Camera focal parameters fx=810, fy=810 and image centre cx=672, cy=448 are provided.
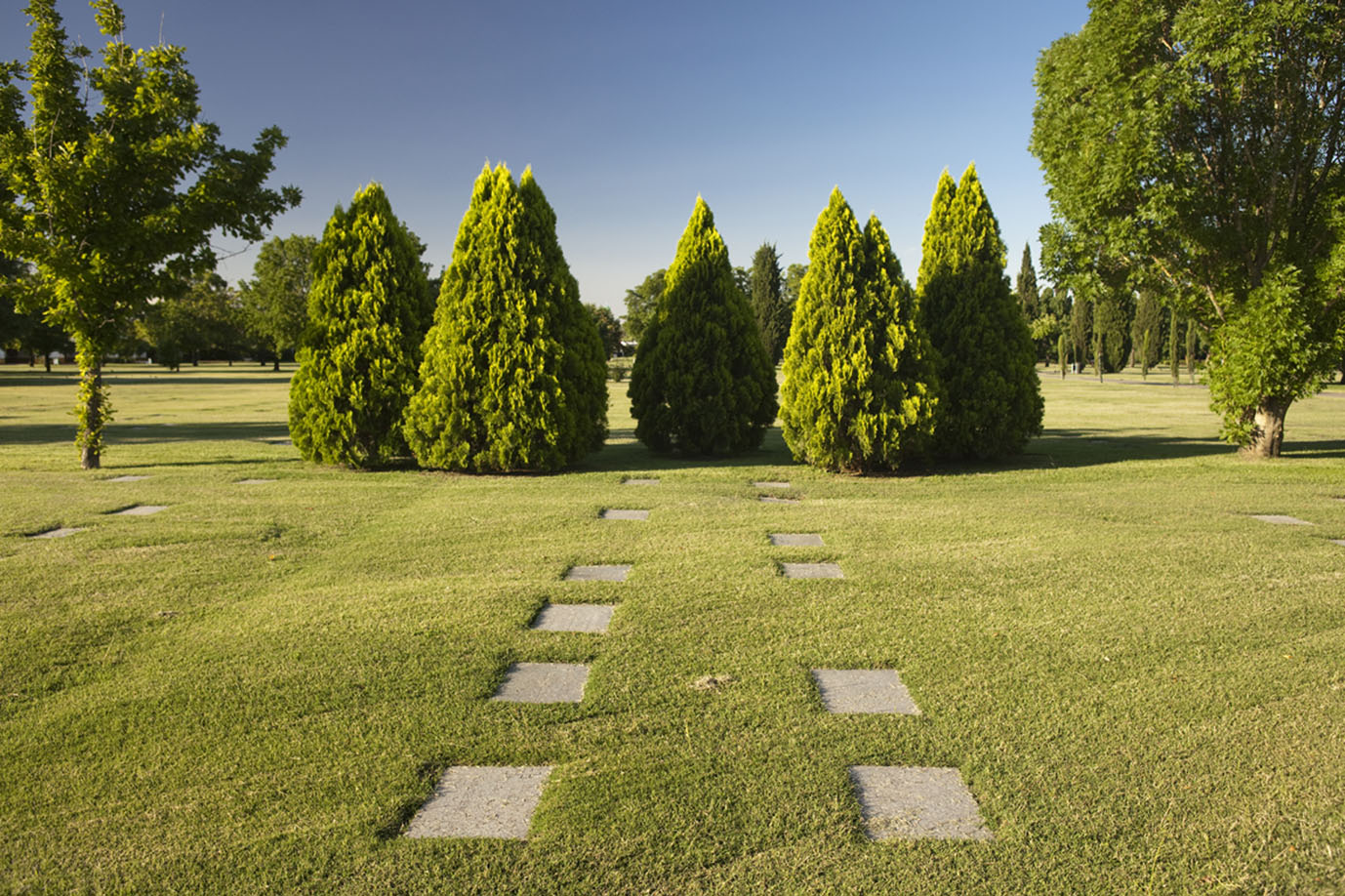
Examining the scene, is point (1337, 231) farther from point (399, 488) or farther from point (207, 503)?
point (207, 503)

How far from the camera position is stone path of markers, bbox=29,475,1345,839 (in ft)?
8.51

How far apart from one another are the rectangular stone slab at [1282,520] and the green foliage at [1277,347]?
4091 millimetres

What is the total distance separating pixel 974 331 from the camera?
37.0 ft

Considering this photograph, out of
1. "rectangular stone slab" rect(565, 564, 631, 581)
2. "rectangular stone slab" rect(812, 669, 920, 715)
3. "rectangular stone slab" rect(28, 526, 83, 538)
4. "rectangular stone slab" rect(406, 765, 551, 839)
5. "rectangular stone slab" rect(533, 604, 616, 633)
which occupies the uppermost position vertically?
"rectangular stone slab" rect(28, 526, 83, 538)

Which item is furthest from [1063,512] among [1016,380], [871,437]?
[1016,380]

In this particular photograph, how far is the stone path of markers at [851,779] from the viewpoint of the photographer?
2.59 meters

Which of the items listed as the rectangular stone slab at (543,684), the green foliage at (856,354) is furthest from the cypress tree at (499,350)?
the rectangular stone slab at (543,684)

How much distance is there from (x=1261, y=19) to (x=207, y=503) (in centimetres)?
1314

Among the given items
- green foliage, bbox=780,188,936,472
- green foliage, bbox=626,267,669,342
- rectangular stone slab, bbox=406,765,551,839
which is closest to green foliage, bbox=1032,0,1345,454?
green foliage, bbox=780,188,936,472

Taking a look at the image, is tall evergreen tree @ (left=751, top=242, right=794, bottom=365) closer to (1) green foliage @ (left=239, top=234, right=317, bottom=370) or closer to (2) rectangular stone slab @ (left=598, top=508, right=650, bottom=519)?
(1) green foliage @ (left=239, top=234, right=317, bottom=370)

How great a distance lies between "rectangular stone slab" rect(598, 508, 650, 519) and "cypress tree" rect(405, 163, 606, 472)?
2640 mm

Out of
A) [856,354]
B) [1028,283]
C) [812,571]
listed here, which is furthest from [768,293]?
[812,571]

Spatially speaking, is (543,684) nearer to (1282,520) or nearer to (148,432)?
(1282,520)

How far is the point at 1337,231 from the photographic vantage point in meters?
10.5
